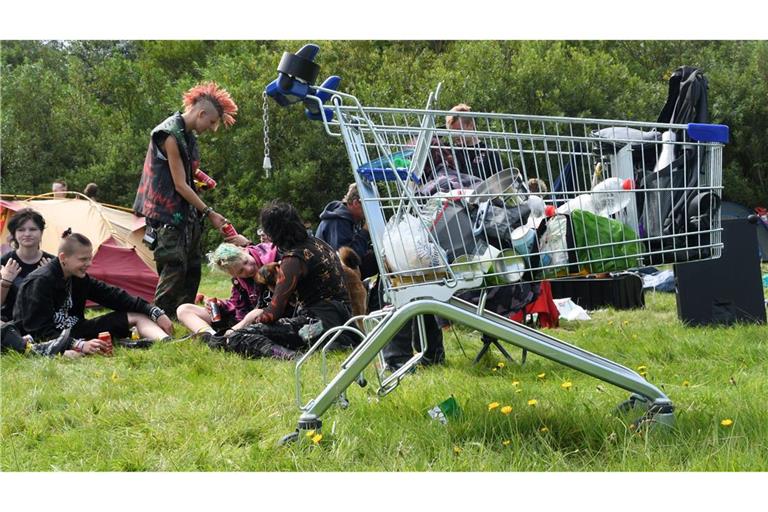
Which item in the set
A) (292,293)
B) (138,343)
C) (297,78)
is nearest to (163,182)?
(138,343)

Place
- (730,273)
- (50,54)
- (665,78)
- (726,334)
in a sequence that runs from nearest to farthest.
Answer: (726,334) < (730,273) < (665,78) < (50,54)

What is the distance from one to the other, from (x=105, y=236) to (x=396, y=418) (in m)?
6.06

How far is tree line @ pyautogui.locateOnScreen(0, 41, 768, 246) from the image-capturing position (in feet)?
56.5

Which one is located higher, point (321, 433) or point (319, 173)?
point (321, 433)

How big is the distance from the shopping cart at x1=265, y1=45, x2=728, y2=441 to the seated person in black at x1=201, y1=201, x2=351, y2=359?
1918 mm

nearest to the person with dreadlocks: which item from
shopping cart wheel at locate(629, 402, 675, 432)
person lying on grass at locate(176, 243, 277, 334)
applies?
person lying on grass at locate(176, 243, 277, 334)

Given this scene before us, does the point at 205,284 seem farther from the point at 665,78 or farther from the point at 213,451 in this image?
the point at 665,78

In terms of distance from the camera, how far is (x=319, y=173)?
17422 millimetres

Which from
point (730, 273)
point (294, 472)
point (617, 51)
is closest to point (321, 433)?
point (294, 472)

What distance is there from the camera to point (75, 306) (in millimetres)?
5773

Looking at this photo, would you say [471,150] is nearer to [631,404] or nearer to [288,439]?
[631,404]

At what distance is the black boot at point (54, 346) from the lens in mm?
5246

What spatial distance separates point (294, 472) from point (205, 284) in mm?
9616

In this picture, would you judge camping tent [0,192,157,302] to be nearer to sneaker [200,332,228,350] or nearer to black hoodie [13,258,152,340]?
black hoodie [13,258,152,340]
